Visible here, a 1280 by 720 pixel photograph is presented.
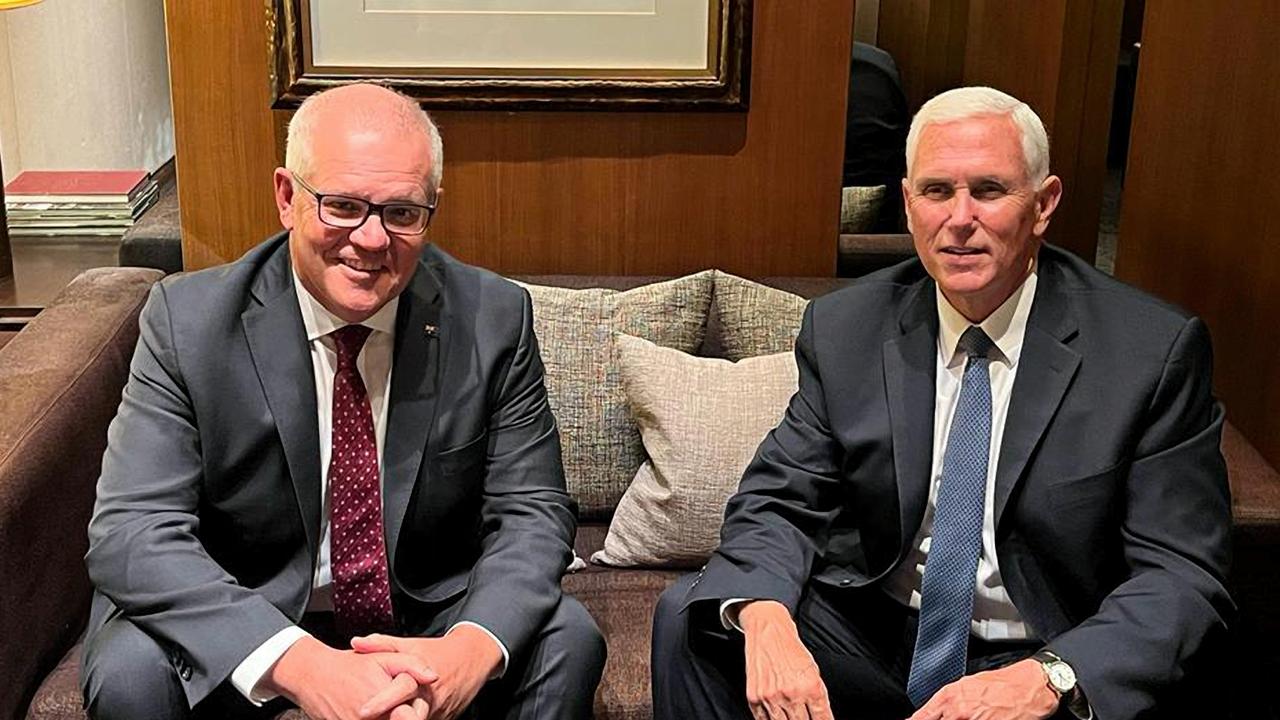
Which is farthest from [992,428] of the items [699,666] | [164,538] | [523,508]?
[164,538]

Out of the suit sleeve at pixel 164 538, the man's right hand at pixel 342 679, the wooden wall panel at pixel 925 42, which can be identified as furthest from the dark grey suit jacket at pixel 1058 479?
the wooden wall panel at pixel 925 42

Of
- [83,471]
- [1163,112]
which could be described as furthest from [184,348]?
[1163,112]

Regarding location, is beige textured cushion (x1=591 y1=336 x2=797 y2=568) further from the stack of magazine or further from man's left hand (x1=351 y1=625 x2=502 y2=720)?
the stack of magazine

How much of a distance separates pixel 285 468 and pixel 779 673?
29.1 inches

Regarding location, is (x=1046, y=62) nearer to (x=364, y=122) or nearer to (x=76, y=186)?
(x=364, y=122)

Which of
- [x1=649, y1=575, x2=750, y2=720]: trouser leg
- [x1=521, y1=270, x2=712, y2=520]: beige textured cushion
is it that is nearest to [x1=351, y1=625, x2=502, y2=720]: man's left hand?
[x1=649, y1=575, x2=750, y2=720]: trouser leg

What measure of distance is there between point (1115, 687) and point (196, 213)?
1.88 m

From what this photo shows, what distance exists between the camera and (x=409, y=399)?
2162 mm

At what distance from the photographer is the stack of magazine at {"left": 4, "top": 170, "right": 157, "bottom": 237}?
136 inches

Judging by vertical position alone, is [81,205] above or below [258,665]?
above

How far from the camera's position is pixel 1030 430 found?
206 cm

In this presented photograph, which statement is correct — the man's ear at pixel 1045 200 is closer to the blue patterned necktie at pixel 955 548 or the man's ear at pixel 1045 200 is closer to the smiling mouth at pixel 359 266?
the blue patterned necktie at pixel 955 548

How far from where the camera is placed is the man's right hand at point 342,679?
74.5 inches

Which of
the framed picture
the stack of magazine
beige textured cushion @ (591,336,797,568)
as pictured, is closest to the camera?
beige textured cushion @ (591,336,797,568)
